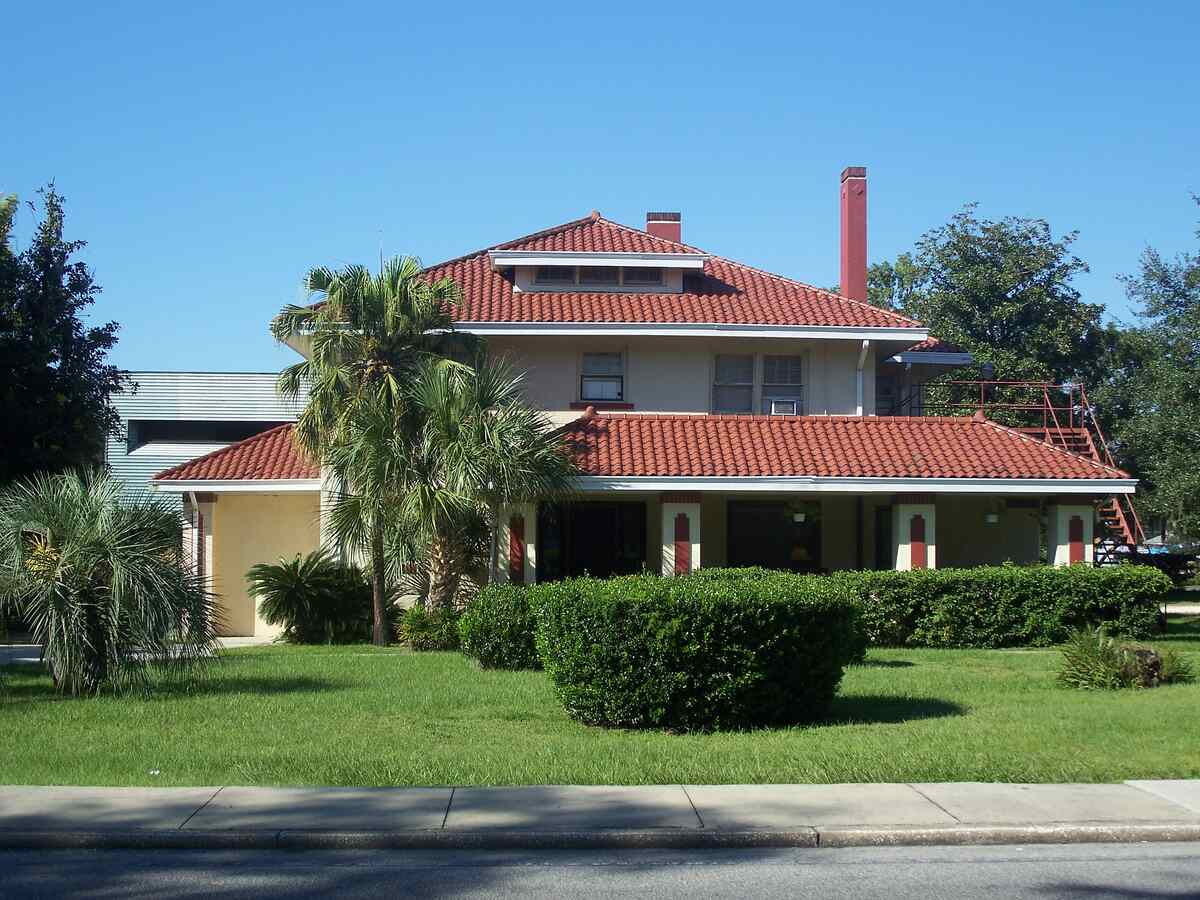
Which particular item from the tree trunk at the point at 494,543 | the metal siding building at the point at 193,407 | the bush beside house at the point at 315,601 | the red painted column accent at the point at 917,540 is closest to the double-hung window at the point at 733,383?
the red painted column accent at the point at 917,540

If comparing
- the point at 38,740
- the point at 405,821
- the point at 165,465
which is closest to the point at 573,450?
the point at 38,740

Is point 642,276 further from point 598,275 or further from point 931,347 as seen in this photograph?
point 931,347

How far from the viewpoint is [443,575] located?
21031 millimetres

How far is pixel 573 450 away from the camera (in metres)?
22.5

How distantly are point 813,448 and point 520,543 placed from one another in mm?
5561

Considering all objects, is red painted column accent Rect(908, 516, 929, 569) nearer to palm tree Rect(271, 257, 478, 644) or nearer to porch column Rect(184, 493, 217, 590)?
palm tree Rect(271, 257, 478, 644)

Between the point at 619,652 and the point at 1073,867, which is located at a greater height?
the point at 619,652

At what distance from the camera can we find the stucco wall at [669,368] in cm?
2505

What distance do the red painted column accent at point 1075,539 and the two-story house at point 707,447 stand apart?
0.03 metres

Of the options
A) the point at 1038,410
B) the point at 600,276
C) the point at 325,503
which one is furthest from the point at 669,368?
the point at 1038,410

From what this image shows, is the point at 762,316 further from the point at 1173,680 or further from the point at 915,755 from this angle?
the point at 915,755

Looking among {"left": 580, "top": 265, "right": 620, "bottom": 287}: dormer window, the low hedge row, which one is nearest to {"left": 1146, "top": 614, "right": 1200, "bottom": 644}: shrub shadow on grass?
the low hedge row

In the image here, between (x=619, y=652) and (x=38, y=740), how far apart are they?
5334 millimetres

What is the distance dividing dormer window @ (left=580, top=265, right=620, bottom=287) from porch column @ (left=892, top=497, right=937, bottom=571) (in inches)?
292
